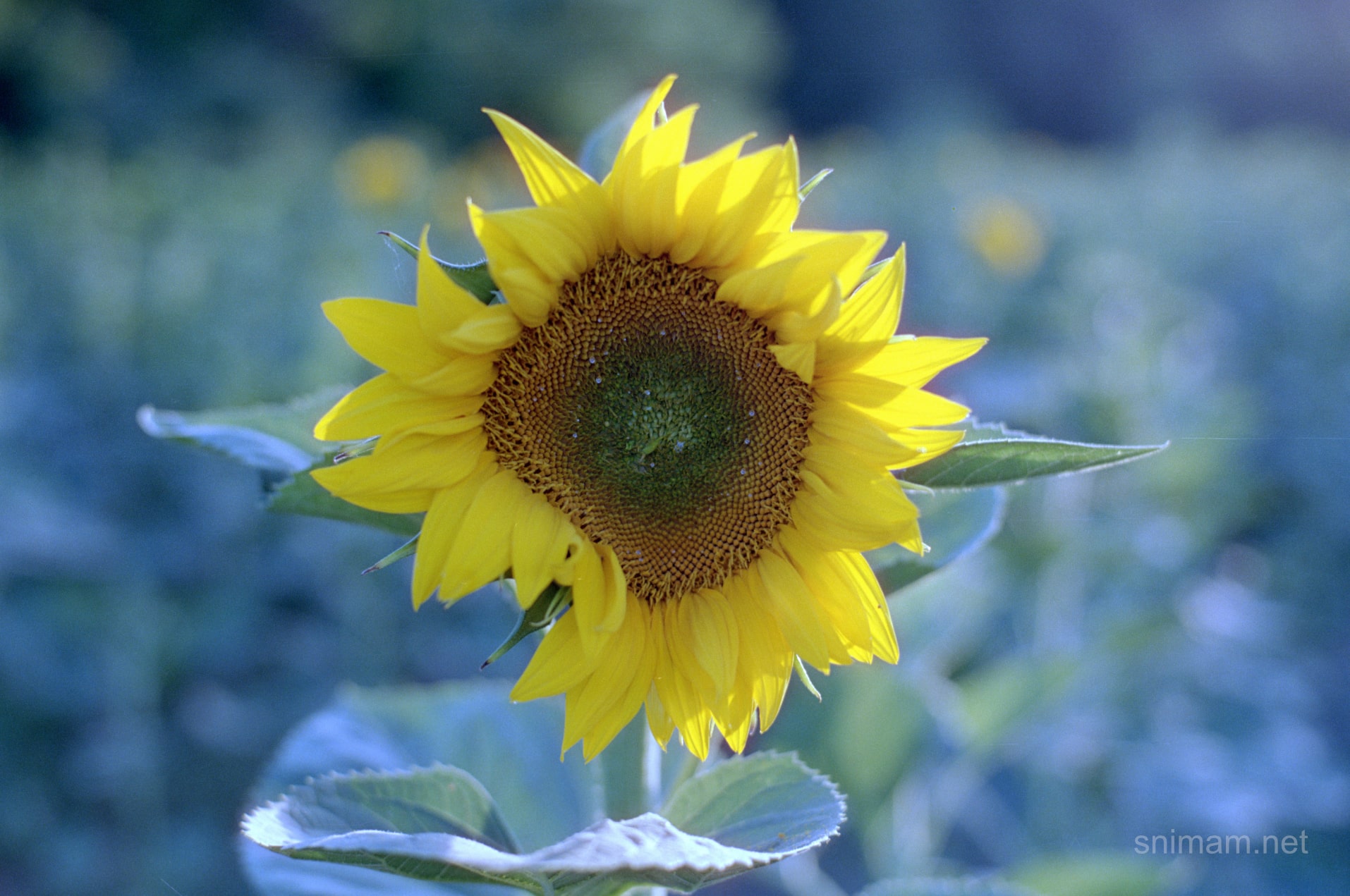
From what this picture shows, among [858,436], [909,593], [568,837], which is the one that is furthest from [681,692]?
[909,593]

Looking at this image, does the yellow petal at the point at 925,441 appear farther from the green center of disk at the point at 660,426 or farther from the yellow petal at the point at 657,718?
the yellow petal at the point at 657,718

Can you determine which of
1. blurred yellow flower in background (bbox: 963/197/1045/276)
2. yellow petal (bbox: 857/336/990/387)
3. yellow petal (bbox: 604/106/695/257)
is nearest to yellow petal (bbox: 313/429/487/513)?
yellow petal (bbox: 604/106/695/257)

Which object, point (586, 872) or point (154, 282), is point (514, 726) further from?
point (154, 282)

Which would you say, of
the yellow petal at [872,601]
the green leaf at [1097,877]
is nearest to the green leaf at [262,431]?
the yellow petal at [872,601]

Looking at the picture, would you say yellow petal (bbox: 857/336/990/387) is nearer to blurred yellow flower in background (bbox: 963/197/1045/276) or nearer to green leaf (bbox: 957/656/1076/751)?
green leaf (bbox: 957/656/1076/751)

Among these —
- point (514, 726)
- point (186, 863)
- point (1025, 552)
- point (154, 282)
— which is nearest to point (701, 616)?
point (514, 726)

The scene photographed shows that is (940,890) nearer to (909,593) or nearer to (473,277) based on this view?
(909,593)
